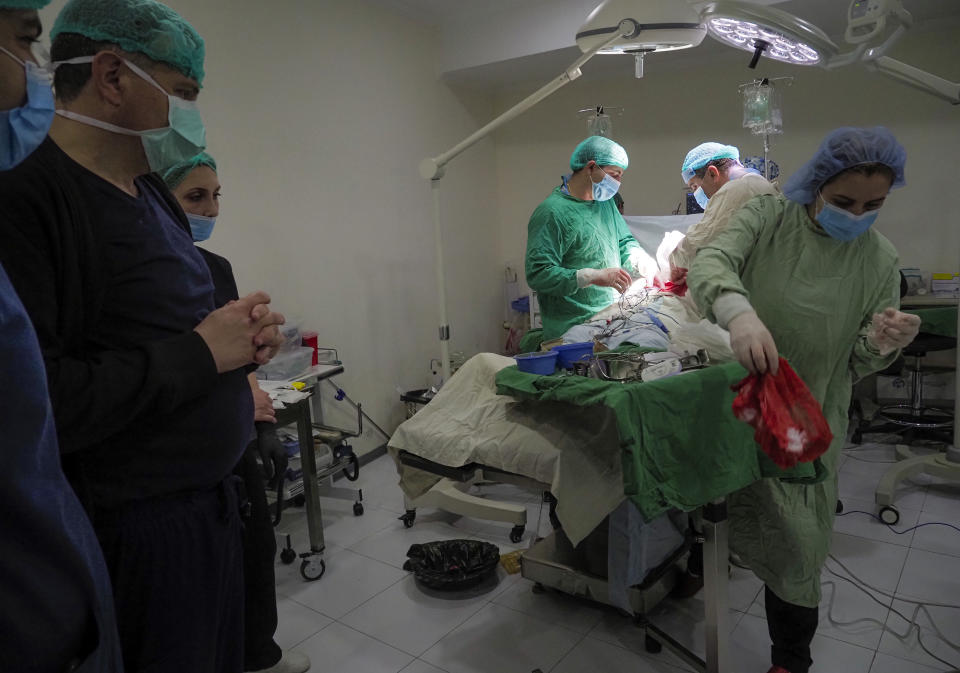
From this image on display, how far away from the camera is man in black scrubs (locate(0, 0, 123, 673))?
24.9 inches

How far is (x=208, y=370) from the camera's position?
935 mm

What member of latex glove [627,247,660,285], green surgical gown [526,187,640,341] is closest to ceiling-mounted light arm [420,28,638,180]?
green surgical gown [526,187,640,341]

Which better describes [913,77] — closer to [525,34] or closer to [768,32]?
[768,32]

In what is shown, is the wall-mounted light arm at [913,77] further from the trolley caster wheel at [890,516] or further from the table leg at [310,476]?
the table leg at [310,476]

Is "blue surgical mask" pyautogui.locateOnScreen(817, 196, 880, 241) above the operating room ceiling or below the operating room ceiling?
below

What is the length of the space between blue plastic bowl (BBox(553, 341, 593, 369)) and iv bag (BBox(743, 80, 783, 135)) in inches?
78.2

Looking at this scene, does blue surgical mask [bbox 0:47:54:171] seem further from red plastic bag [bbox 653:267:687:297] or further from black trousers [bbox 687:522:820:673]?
red plastic bag [bbox 653:267:687:297]

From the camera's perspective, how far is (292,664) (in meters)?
2.06

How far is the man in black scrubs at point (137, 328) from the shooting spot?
2.73ft

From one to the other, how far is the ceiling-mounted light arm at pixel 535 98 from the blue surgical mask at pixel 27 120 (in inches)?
65.4


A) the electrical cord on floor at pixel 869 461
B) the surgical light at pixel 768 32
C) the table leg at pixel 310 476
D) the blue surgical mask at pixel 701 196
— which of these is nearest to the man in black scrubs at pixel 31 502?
the surgical light at pixel 768 32

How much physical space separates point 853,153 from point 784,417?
2.28ft

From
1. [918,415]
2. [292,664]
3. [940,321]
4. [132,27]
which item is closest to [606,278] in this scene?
[292,664]

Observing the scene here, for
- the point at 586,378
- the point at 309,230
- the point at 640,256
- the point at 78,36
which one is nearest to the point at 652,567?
the point at 586,378
